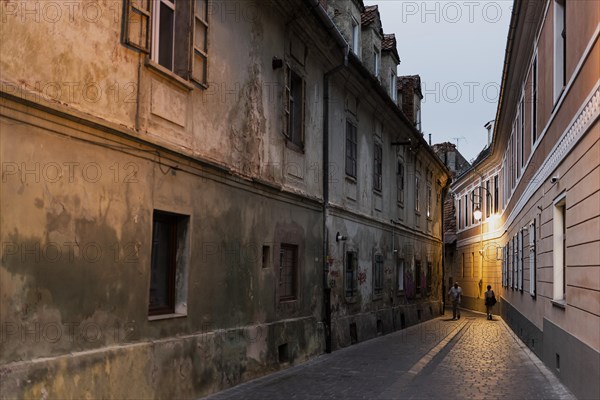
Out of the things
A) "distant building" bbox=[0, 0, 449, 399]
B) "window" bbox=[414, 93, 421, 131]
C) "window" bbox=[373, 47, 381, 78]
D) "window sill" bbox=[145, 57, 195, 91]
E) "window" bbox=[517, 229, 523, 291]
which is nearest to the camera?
"distant building" bbox=[0, 0, 449, 399]

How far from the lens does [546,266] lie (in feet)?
41.7

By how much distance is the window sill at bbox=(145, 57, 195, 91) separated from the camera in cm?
849

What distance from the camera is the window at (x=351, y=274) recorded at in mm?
17391

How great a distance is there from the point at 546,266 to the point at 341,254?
5333 millimetres

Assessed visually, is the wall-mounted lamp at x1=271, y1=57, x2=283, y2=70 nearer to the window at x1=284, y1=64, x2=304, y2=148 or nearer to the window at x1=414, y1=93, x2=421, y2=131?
the window at x1=284, y1=64, x2=304, y2=148

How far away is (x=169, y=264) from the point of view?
9328mm

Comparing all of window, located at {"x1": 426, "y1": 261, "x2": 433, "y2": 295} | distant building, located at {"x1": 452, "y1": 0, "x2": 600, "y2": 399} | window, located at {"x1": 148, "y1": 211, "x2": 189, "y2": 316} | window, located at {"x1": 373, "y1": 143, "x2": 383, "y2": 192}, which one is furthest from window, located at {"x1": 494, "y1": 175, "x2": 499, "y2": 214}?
window, located at {"x1": 148, "y1": 211, "x2": 189, "y2": 316}

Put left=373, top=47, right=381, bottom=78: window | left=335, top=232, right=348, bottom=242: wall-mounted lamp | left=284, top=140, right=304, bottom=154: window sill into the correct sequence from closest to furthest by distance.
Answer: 1. left=284, top=140, right=304, bottom=154: window sill
2. left=335, top=232, right=348, bottom=242: wall-mounted lamp
3. left=373, top=47, right=381, bottom=78: window

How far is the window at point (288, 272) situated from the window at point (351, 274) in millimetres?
3599

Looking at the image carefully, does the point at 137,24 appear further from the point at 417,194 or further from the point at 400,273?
the point at 417,194

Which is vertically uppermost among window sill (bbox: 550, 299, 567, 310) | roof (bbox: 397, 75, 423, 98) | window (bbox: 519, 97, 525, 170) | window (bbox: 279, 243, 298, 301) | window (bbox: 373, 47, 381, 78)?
roof (bbox: 397, 75, 423, 98)

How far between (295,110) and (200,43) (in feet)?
15.4

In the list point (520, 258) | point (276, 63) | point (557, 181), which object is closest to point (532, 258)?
point (520, 258)

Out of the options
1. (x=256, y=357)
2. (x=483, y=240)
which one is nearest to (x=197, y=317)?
(x=256, y=357)
